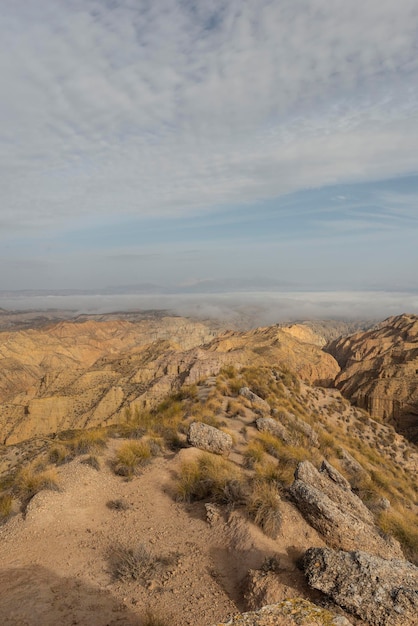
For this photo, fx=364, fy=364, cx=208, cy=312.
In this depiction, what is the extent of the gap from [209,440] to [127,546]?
4782mm

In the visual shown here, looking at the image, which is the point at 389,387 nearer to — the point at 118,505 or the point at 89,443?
the point at 89,443

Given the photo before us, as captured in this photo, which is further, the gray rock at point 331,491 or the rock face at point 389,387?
the rock face at point 389,387

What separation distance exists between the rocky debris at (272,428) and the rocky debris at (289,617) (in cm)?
1022

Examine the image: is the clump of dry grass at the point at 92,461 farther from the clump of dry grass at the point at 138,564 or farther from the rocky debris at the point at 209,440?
the clump of dry grass at the point at 138,564

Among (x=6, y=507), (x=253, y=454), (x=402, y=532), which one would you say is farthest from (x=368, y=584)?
(x=6, y=507)

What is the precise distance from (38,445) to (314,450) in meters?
32.4

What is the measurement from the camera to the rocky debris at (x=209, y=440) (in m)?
11.4

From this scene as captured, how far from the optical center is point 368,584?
5.07m

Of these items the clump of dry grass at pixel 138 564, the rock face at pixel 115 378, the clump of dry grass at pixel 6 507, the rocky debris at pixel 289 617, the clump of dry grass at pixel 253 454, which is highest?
the rocky debris at pixel 289 617

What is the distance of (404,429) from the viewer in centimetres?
3719

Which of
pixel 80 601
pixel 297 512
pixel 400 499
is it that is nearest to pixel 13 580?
pixel 80 601

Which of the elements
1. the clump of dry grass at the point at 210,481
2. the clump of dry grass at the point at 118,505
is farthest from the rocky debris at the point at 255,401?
the clump of dry grass at the point at 118,505

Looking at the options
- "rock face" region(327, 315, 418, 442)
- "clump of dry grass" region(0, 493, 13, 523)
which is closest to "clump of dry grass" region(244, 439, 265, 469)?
"clump of dry grass" region(0, 493, 13, 523)

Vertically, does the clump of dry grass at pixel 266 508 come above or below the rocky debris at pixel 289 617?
below
